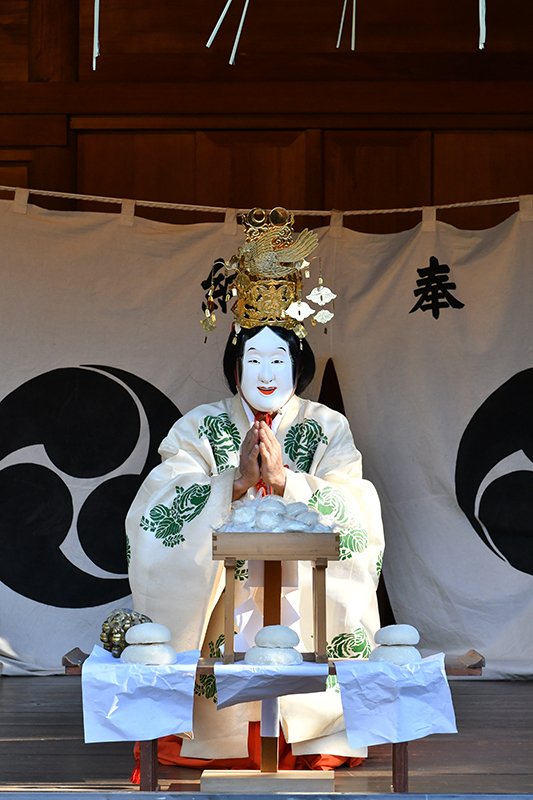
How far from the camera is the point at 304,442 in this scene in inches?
145

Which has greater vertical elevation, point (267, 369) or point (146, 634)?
point (267, 369)

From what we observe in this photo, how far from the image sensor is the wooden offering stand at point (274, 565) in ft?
8.36

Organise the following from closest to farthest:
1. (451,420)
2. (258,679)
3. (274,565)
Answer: (258,679), (274,565), (451,420)

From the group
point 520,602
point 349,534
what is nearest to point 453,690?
point 520,602

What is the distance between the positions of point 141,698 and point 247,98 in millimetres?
3419

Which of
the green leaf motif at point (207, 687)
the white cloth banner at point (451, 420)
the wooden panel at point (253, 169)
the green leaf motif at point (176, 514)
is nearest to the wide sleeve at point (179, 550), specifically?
the green leaf motif at point (176, 514)

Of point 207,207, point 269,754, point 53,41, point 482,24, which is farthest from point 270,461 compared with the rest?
point 53,41

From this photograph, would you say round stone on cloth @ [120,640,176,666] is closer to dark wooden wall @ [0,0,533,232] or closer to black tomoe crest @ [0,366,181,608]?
black tomoe crest @ [0,366,181,608]

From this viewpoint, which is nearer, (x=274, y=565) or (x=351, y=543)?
(x=274, y=565)

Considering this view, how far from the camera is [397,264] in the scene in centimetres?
473

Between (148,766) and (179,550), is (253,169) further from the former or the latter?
(148,766)

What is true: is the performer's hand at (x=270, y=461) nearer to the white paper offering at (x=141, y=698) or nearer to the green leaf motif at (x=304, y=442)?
the green leaf motif at (x=304, y=442)

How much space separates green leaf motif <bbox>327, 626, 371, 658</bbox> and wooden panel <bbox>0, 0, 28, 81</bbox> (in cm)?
340

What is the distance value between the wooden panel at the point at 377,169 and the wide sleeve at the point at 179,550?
2.11 meters
